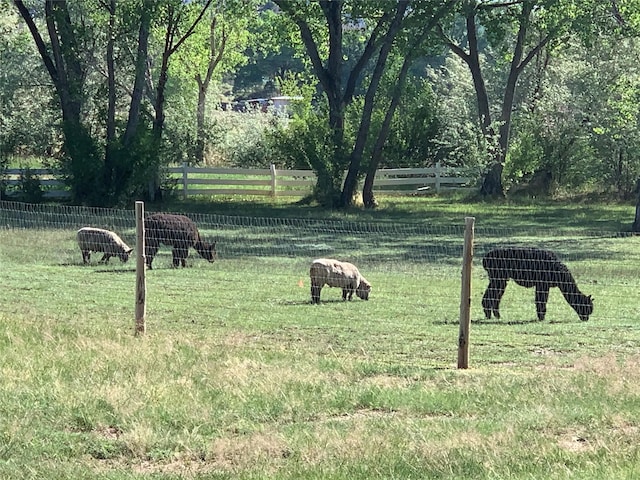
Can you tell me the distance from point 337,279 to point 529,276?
9.31ft

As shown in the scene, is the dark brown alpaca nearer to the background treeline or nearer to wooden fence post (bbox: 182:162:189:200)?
the background treeline

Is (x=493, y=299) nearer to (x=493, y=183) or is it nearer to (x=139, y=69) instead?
(x=139, y=69)

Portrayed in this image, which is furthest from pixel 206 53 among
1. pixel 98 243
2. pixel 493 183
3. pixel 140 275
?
pixel 140 275

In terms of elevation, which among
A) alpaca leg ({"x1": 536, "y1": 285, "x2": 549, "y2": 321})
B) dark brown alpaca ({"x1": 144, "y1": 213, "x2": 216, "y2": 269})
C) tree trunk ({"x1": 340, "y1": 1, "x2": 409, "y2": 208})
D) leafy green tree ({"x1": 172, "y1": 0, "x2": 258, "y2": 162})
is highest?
leafy green tree ({"x1": 172, "y1": 0, "x2": 258, "y2": 162})

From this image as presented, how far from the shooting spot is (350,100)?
39188mm

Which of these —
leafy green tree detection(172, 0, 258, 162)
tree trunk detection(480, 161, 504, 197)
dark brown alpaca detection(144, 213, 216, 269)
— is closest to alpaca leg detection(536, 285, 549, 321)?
dark brown alpaca detection(144, 213, 216, 269)

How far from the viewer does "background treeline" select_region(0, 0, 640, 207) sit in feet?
112

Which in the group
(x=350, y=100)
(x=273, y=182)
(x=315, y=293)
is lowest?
(x=315, y=293)

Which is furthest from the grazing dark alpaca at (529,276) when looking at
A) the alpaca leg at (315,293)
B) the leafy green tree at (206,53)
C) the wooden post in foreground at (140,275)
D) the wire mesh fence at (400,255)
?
the leafy green tree at (206,53)

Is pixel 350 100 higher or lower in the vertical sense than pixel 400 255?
higher

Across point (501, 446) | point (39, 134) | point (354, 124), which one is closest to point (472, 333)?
point (501, 446)

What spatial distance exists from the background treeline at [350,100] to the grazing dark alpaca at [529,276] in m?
19.0

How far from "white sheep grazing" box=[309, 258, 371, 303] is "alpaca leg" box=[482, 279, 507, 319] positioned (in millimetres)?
2154

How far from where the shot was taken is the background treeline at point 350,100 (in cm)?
3428
